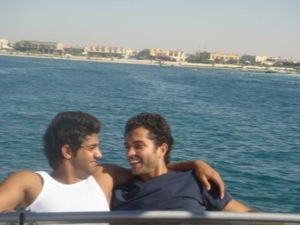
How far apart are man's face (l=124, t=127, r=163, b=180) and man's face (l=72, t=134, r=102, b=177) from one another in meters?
0.20

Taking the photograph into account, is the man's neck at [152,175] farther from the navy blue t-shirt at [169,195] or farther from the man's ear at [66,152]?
the man's ear at [66,152]

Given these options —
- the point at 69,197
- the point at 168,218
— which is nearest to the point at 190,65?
the point at 69,197

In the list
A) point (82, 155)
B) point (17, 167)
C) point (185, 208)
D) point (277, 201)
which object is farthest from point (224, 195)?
point (17, 167)

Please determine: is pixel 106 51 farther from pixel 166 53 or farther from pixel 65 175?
pixel 65 175

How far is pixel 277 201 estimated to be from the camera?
10422mm

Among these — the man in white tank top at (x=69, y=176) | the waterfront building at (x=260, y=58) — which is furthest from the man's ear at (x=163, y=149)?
the waterfront building at (x=260, y=58)

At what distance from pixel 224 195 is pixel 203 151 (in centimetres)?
1361

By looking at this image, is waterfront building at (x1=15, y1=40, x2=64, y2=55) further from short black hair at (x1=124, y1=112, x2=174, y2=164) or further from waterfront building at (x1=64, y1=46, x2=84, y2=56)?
short black hair at (x1=124, y1=112, x2=174, y2=164)

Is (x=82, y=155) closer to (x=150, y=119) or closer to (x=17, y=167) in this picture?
(x=150, y=119)

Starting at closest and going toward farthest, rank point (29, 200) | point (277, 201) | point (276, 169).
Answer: point (29, 200) → point (277, 201) → point (276, 169)

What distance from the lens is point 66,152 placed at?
250 cm

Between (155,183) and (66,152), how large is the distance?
0.53 meters

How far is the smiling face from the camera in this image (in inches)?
104

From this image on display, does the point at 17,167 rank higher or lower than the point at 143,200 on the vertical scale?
lower
